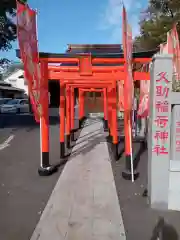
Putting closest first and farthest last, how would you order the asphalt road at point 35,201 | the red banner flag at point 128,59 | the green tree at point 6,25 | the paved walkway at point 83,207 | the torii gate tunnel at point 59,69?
the paved walkway at point 83,207, the asphalt road at point 35,201, the torii gate tunnel at point 59,69, the red banner flag at point 128,59, the green tree at point 6,25

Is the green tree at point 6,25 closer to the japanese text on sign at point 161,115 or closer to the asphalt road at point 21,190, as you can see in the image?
the asphalt road at point 21,190

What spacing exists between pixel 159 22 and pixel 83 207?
56.4 ft

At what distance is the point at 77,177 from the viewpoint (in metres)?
7.26

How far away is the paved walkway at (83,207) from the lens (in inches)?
168

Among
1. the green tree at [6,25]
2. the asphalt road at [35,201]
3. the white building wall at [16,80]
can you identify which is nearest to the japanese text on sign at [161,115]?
the asphalt road at [35,201]

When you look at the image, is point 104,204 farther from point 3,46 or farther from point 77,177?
point 3,46

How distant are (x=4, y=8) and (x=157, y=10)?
12.9 meters

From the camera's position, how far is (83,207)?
528 cm

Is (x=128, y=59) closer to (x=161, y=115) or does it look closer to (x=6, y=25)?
(x=161, y=115)

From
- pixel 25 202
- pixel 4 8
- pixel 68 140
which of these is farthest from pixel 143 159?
pixel 4 8

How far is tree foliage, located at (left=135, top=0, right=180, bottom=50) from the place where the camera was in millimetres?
18384

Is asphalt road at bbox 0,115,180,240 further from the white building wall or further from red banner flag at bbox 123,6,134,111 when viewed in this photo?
the white building wall

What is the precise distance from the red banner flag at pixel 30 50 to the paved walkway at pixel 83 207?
77.8 inches

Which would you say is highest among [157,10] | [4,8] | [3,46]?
[157,10]
